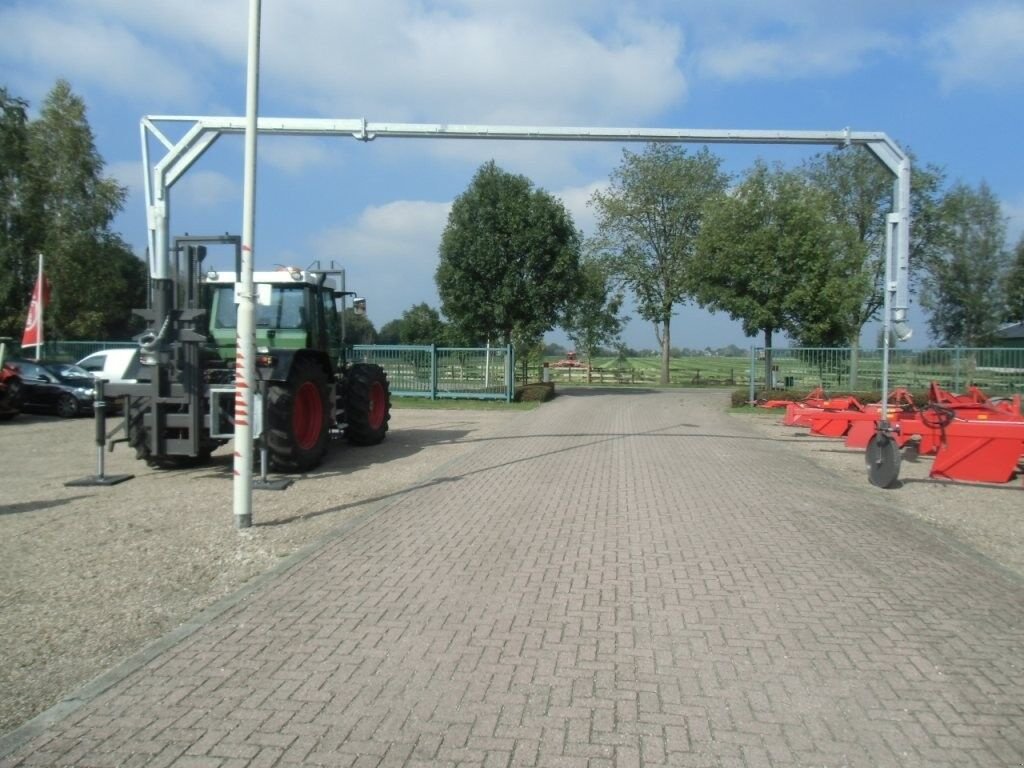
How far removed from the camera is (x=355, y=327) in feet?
48.6

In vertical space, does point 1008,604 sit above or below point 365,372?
below

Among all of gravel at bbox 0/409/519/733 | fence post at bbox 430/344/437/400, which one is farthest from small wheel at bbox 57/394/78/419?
fence post at bbox 430/344/437/400

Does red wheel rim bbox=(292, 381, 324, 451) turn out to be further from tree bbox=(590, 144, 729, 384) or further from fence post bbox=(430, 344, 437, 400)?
tree bbox=(590, 144, 729, 384)

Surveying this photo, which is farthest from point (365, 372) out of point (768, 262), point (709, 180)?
point (709, 180)

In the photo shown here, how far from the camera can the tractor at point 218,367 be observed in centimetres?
1080

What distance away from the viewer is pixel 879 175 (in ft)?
132

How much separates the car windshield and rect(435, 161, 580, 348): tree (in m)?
13.9

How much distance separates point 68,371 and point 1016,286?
39.9 meters

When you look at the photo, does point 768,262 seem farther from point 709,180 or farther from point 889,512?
point 709,180

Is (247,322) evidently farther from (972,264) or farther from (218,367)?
(972,264)

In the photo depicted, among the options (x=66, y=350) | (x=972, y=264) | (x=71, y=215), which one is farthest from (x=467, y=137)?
(x=972, y=264)

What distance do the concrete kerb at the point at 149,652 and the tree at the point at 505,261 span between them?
24472 mm

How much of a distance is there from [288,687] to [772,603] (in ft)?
10.9

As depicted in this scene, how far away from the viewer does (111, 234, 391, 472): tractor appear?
425 inches
